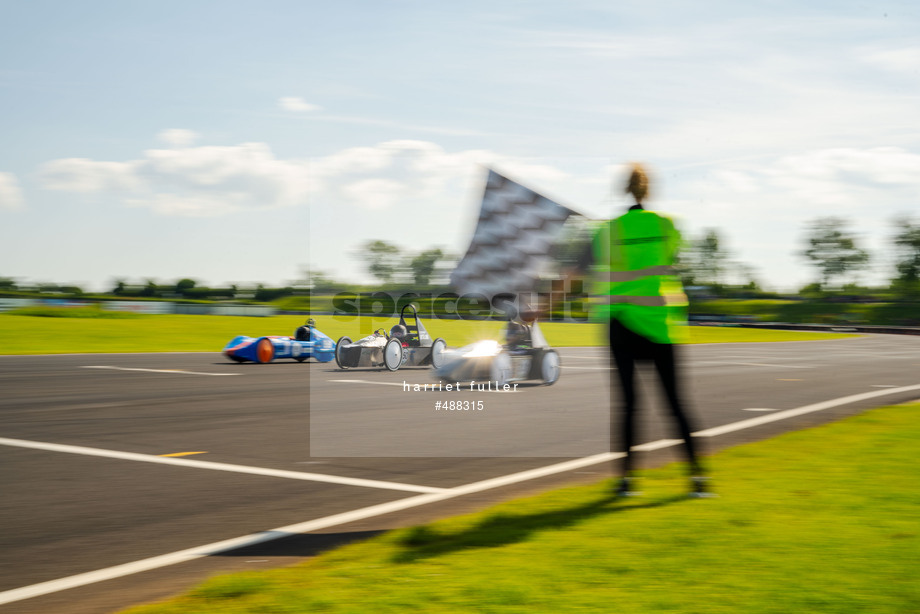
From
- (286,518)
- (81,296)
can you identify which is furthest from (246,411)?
(81,296)

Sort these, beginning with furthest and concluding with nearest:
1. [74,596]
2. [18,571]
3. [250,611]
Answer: [18,571] → [74,596] → [250,611]

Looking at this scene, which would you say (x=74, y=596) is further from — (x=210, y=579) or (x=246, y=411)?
(x=246, y=411)

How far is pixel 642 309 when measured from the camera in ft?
17.4

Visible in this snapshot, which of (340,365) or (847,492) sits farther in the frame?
(340,365)

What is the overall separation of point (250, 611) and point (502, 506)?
2140 millimetres

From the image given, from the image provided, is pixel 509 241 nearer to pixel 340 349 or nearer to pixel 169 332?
pixel 340 349

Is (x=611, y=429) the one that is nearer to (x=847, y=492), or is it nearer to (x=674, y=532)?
(x=847, y=492)

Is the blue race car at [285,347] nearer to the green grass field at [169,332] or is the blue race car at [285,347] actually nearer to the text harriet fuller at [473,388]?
the green grass field at [169,332]

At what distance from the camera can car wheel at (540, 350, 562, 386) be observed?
13.5 metres

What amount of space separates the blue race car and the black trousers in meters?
15.2

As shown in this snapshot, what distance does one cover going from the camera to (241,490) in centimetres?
572

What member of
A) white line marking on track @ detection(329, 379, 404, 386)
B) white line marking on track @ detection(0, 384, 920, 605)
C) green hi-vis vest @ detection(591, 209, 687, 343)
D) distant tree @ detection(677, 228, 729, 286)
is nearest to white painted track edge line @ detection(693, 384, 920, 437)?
white line marking on track @ detection(0, 384, 920, 605)

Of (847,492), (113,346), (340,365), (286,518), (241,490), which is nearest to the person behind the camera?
(286,518)

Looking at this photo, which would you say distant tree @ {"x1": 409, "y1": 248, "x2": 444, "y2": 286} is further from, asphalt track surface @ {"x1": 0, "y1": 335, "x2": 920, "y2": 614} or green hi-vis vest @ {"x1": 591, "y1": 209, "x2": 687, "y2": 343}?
green hi-vis vest @ {"x1": 591, "y1": 209, "x2": 687, "y2": 343}
